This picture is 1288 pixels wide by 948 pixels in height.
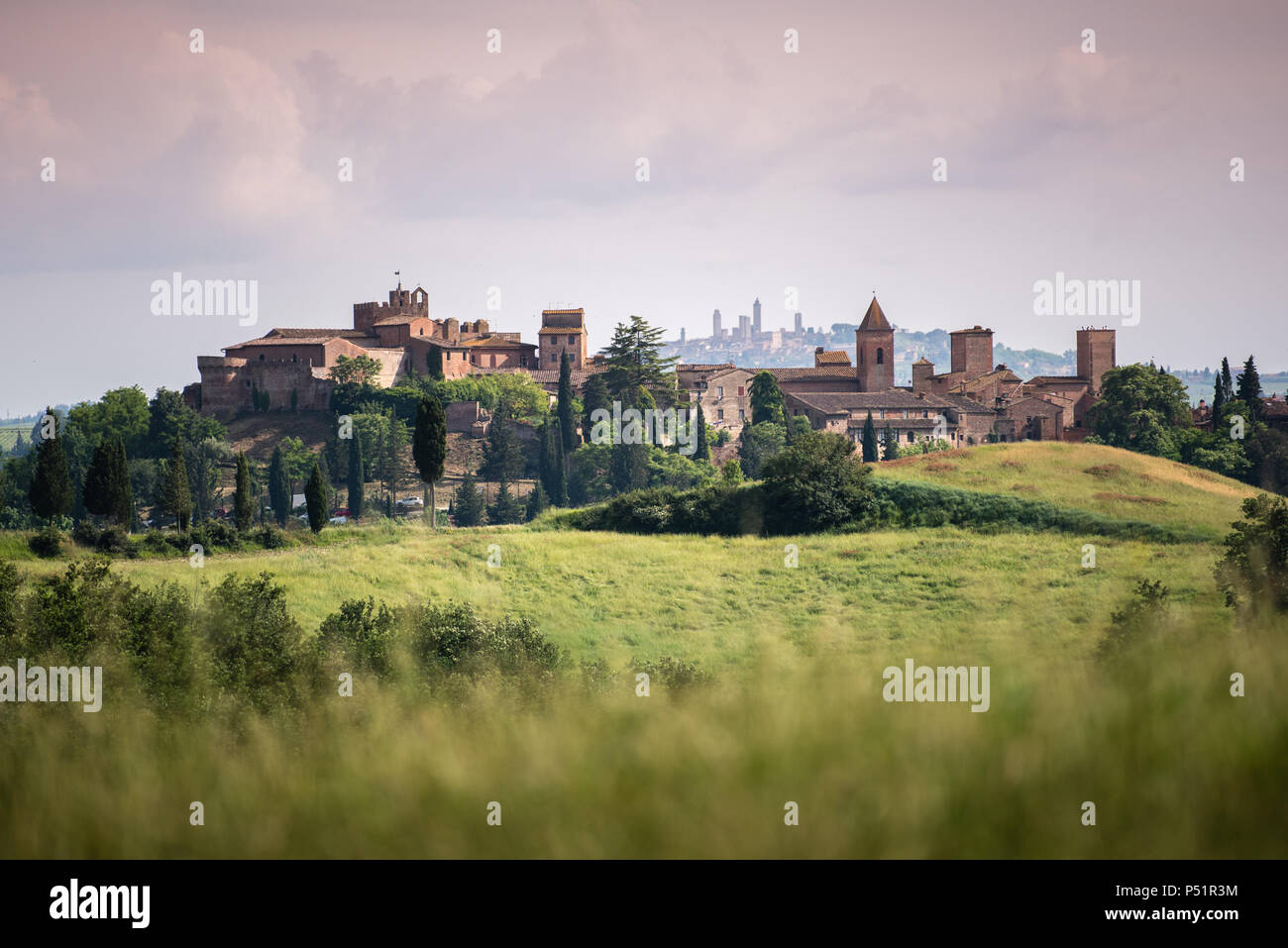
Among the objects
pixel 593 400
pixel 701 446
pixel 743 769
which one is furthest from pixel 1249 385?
pixel 743 769

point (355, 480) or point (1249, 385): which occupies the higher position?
point (1249, 385)

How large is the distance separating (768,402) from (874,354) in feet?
48.3

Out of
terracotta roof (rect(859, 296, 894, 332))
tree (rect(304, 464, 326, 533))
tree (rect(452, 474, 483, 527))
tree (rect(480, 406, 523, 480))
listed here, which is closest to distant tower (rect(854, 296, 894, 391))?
terracotta roof (rect(859, 296, 894, 332))

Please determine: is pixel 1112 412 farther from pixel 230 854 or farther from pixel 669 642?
pixel 230 854

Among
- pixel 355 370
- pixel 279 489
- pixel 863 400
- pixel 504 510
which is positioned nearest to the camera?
pixel 279 489

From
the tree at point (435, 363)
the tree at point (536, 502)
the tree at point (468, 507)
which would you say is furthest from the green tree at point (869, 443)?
the tree at point (435, 363)

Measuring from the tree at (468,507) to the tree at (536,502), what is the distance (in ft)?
9.23

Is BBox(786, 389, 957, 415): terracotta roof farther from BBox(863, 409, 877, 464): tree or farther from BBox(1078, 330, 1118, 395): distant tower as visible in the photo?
BBox(1078, 330, 1118, 395): distant tower

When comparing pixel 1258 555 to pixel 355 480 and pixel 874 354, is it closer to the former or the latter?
pixel 355 480

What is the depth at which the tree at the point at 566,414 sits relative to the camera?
6906 centimetres

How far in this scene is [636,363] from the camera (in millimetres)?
73938

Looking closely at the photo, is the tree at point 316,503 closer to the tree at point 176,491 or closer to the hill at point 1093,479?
the tree at point 176,491

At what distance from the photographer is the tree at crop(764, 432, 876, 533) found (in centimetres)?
3597
